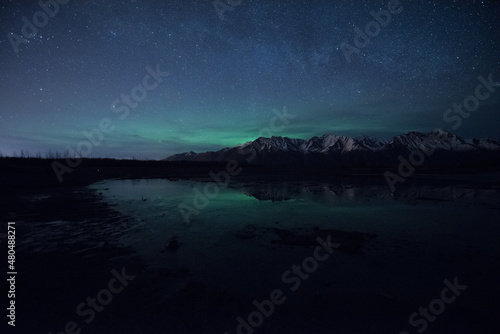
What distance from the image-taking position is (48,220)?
14008 millimetres

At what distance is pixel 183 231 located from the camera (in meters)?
12.3

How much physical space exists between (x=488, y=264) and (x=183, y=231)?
13.2 metres

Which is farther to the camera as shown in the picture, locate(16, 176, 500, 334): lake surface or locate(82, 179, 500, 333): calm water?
locate(82, 179, 500, 333): calm water

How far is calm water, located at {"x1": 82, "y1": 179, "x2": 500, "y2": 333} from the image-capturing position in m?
5.77

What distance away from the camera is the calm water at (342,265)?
5.77 meters

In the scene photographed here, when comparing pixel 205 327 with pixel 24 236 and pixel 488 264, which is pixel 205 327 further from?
pixel 24 236

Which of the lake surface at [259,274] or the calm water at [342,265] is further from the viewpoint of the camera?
the calm water at [342,265]

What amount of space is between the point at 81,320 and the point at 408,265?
1053cm

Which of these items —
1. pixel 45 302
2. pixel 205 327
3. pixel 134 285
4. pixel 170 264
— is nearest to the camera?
pixel 205 327

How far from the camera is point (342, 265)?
8406mm

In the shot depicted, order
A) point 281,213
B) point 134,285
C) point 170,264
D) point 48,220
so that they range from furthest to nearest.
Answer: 1. point 281,213
2. point 48,220
3. point 170,264
4. point 134,285

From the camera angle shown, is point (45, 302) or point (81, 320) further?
point (45, 302)

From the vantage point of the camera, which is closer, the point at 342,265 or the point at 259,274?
the point at 259,274

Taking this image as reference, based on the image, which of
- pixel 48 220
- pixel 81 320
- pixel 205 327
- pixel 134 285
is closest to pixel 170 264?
→ pixel 134 285
